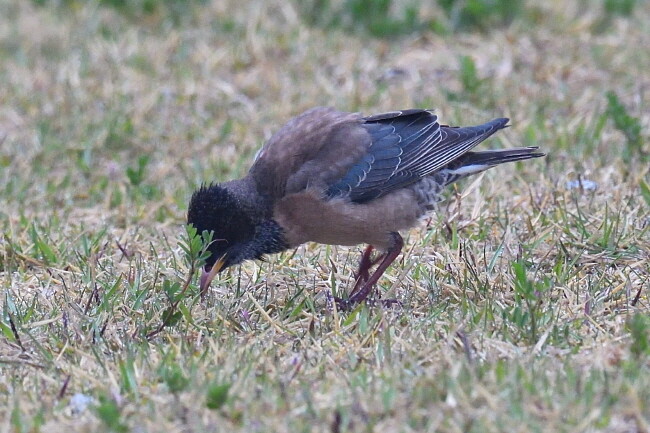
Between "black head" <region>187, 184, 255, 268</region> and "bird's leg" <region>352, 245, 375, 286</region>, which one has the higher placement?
"black head" <region>187, 184, 255, 268</region>

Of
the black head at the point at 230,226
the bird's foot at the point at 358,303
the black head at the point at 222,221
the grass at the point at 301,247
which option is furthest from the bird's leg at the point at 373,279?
the black head at the point at 222,221

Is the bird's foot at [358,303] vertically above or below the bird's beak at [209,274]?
below

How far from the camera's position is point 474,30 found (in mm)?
9734

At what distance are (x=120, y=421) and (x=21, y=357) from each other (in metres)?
0.97

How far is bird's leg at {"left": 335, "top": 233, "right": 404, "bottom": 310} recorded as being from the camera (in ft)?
→ 17.1

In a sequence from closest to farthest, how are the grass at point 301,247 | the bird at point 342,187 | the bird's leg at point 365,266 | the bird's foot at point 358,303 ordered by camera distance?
1. the grass at point 301,247
2. the bird's foot at point 358,303
3. the bird at point 342,187
4. the bird's leg at point 365,266

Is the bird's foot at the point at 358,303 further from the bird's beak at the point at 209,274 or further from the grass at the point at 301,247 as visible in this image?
the bird's beak at the point at 209,274

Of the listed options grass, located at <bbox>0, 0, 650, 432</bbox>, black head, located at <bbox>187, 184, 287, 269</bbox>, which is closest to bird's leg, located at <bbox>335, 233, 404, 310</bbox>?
grass, located at <bbox>0, 0, 650, 432</bbox>

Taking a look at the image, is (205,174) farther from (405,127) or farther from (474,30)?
(474,30)

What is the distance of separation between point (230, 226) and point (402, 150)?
1129 millimetres

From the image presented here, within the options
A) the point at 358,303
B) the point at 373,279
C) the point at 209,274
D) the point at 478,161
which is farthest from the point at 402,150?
the point at 209,274

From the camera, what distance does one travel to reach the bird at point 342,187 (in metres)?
5.39

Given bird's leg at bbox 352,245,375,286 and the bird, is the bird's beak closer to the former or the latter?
the bird

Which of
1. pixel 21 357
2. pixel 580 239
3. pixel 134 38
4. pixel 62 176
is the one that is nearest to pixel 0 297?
pixel 21 357
